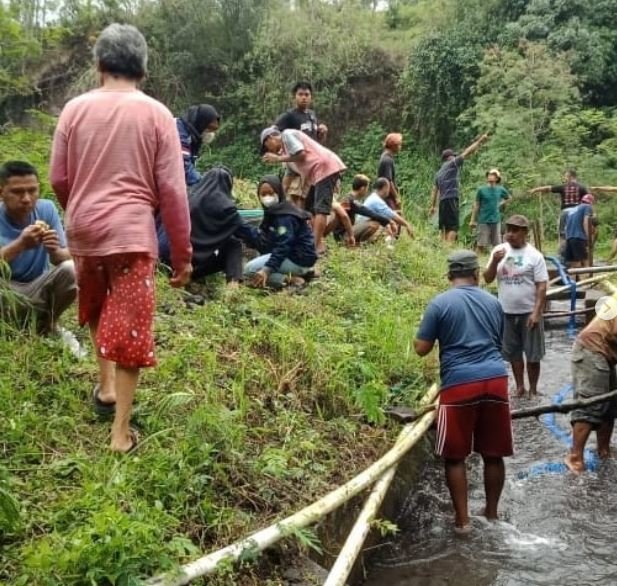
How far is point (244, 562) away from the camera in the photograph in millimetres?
3193

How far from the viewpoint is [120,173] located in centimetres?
339

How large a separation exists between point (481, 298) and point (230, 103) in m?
19.1

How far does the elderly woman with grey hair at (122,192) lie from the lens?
337 cm

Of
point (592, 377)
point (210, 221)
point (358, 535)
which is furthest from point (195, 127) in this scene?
point (358, 535)

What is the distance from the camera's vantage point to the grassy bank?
2.96m

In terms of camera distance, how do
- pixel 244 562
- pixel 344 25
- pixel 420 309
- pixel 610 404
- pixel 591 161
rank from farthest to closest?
Result: pixel 344 25, pixel 591 161, pixel 420 309, pixel 610 404, pixel 244 562

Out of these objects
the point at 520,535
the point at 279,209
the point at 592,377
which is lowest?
the point at 520,535

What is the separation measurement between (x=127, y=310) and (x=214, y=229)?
339 centimetres

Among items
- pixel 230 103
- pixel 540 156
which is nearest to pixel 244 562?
pixel 540 156

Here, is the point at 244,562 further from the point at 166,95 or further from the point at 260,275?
the point at 166,95

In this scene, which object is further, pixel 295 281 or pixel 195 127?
pixel 295 281

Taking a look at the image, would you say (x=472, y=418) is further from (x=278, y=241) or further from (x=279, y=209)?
(x=279, y=209)

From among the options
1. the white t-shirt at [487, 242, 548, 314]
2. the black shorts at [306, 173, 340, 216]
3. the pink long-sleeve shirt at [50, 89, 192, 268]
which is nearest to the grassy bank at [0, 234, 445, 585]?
the pink long-sleeve shirt at [50, 89, 192, 268]

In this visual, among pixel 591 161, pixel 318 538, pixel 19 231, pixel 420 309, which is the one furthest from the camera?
pixel 591 161
